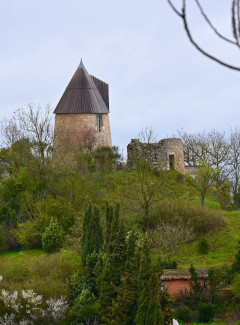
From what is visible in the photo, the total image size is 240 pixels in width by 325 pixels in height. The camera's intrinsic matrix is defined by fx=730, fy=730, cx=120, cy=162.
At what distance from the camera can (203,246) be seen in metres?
26.6

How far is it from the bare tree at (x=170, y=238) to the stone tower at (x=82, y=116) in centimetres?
1026

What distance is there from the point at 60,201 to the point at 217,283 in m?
9.38

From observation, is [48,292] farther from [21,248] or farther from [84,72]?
[84,72]

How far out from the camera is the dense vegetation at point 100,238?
70.2 feet

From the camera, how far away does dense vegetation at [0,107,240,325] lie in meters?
21.4

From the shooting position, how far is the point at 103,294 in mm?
21672

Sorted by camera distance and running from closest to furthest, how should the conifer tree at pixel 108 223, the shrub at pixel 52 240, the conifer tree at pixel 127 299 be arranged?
1. the conifer tree at pixel 127 299
2. the conifer tree at pixel 108 223
3. the shrub at pixel 52 240

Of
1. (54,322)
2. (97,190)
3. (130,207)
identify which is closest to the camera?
(54,322)

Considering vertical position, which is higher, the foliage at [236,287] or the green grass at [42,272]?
the green grass at [42,272]

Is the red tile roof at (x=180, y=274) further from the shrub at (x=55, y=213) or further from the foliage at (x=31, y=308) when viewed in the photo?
Result: the shrub at (x=55, y=213)

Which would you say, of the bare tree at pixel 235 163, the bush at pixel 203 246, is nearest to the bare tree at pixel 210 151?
the bare tree at pixel 235 163

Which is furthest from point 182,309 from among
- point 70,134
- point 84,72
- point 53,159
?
point 84,72

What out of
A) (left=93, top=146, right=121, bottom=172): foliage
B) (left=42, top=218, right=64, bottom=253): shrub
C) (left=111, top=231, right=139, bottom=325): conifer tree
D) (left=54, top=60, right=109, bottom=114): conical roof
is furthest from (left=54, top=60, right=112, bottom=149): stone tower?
(left=111, top=231, right=139, bottom=325): conifer tree

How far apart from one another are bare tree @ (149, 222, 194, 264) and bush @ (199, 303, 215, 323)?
3634 mm
